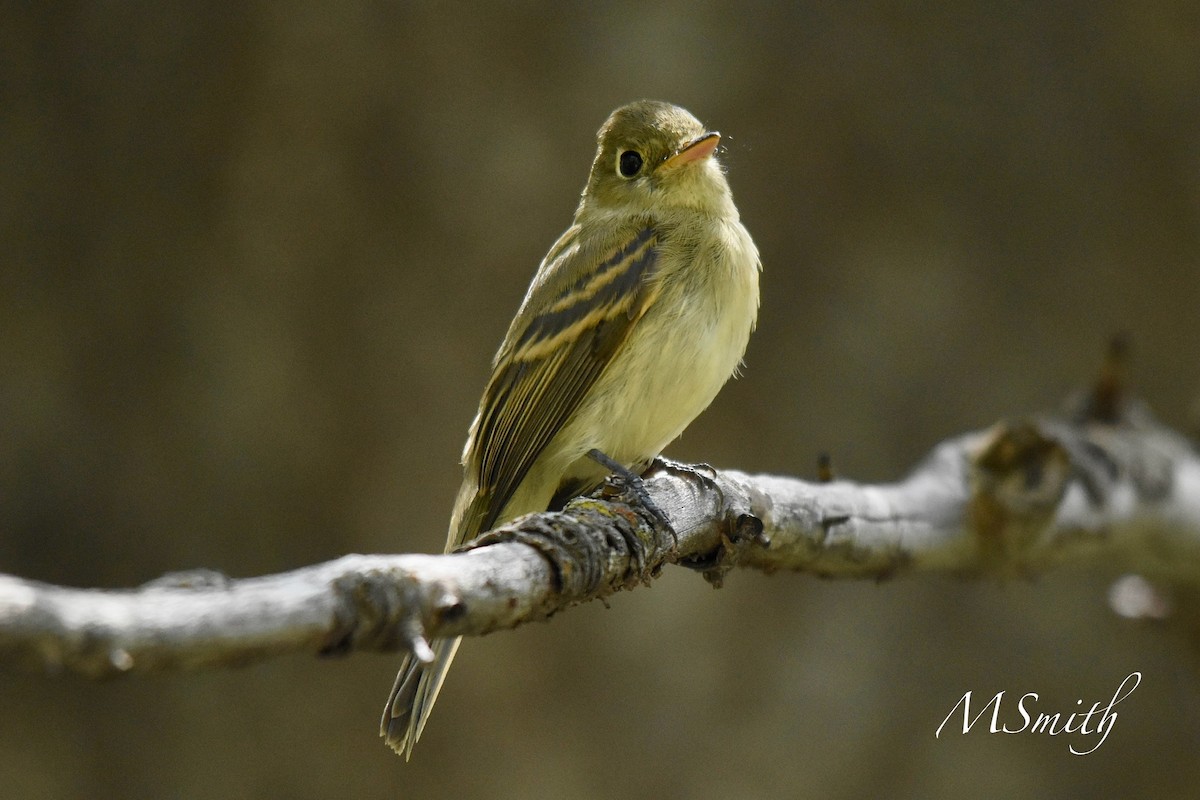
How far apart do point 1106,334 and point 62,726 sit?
5.17 meters

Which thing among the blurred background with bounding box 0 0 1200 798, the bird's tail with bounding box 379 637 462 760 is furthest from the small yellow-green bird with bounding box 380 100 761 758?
the blurred background with bounding box 0 0 1200 798

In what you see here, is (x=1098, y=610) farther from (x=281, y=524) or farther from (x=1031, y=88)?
(x=281, y=524)

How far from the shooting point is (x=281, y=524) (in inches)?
194

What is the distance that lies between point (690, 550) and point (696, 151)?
138cm

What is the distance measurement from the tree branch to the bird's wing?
14.0 inches

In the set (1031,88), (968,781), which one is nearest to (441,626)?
(968,781)

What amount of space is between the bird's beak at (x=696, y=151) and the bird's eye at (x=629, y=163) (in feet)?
0.52

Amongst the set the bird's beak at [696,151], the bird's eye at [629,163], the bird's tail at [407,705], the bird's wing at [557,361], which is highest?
the bird's eye at [629,163]

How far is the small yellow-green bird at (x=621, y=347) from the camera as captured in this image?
304 cm

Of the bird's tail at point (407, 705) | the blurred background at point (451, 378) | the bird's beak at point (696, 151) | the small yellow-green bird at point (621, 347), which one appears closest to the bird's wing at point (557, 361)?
the small yellow-green bird at point (621, 347)

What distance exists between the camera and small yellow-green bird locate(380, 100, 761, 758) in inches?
120

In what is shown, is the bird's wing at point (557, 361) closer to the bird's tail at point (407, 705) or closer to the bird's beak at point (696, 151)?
the bird's beak at point (696, 151)

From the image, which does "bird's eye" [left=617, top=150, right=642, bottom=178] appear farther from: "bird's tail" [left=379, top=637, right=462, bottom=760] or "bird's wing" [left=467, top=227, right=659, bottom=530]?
"bird's tail" [left=379, top=637, right=462, bottom=760]

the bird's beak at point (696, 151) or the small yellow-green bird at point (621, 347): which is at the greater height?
the bird's beak at point (696, 151)
